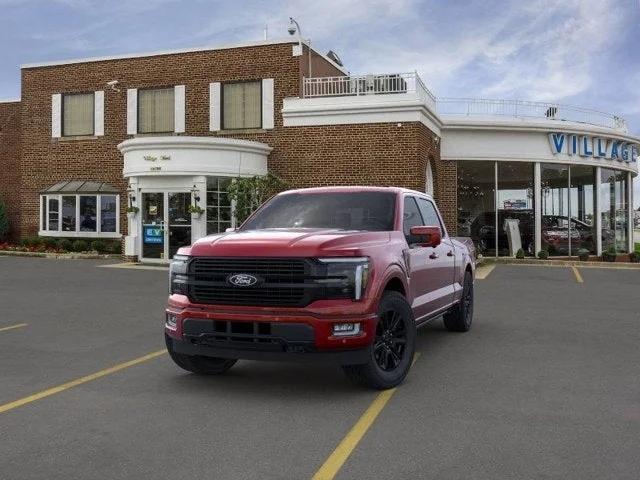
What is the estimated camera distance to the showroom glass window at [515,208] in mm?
24000

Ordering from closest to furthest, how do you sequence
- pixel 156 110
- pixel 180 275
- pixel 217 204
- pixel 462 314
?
1. pixel 180 275
2. pixel 462 314
3. pixel 217 204
4. pixel 156 110

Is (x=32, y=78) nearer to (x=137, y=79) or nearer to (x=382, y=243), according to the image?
(x=137, y=79)

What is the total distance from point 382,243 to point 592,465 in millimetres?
2628

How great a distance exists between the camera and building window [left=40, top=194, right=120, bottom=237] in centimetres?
2442

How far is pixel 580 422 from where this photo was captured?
491 cm

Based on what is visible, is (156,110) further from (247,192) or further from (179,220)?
(247,192)

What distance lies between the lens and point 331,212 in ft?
22.5

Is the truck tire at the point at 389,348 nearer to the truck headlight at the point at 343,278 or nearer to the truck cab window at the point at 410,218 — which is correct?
the truck headlight at the point at 343,278

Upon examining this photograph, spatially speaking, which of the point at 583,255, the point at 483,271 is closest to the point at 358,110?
the point at 483,271

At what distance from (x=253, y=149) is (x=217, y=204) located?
2269 mm

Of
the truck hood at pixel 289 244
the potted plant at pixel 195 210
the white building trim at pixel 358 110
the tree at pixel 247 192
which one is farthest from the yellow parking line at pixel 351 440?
the white building trim at pixel 358 110

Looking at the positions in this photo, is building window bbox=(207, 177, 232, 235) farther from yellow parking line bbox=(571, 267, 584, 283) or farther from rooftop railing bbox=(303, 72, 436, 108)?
yellow parking line bbox=(571, 267, 584, 283)

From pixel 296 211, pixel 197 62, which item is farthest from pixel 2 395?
pixel 197 62

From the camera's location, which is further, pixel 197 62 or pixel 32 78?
pixel 32 78
